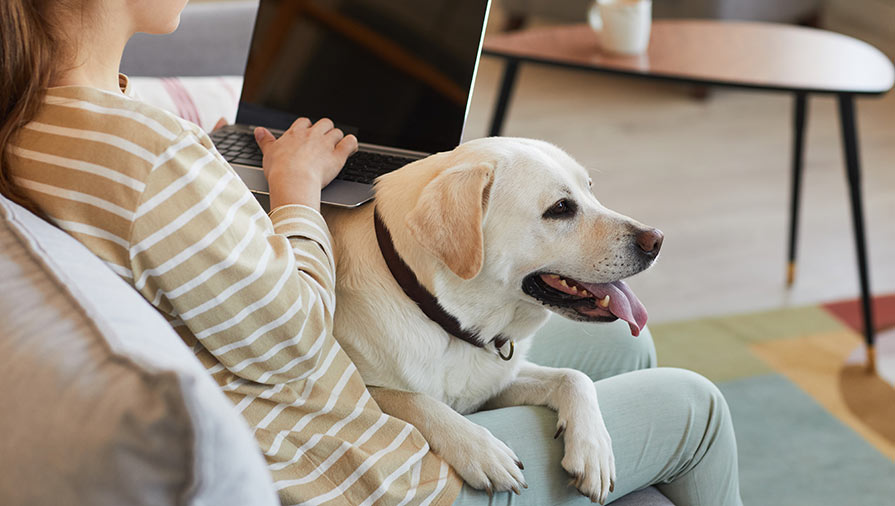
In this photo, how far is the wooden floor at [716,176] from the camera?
2.59 meters

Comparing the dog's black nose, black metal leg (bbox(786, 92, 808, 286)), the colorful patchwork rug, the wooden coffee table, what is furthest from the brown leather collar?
black metal leg (bbox(786, 92, 808, 286))

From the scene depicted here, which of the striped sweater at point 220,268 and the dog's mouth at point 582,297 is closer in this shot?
the striped sweater at point 220,268

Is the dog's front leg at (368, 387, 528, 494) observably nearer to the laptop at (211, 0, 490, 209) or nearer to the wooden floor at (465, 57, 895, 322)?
the laptop at (211, 0, 490, 209)

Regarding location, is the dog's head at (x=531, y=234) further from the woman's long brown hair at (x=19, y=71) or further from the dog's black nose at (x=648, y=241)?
the woman's long brown hair at (x=19, y=71)

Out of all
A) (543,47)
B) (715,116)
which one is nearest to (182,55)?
(543,47)

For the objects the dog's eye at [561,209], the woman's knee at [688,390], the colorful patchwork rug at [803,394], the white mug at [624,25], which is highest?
the white mug at [624,25]

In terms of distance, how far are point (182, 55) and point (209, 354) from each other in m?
1.24

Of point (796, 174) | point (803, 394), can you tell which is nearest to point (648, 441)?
point (803, 394)

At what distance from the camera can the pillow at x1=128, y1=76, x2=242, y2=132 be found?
1.63 m

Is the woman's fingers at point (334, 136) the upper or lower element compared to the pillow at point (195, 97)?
upper

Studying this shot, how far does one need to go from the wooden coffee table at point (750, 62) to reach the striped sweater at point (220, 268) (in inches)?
53.2

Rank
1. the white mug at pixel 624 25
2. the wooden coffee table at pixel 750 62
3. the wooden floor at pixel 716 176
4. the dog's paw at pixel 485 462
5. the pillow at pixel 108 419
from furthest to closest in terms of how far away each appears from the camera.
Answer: the wooden floor at pixel 716 176 → the white mug at pixel 624 25 → the wooden coffee table at pixel 750 62 → the dog's paw at pixel 485 462 → the pillow at pixel 108 419

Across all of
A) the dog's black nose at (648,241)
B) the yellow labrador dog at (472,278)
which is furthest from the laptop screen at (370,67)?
the dog's black nose at (648,241)

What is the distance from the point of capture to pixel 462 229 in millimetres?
1005
